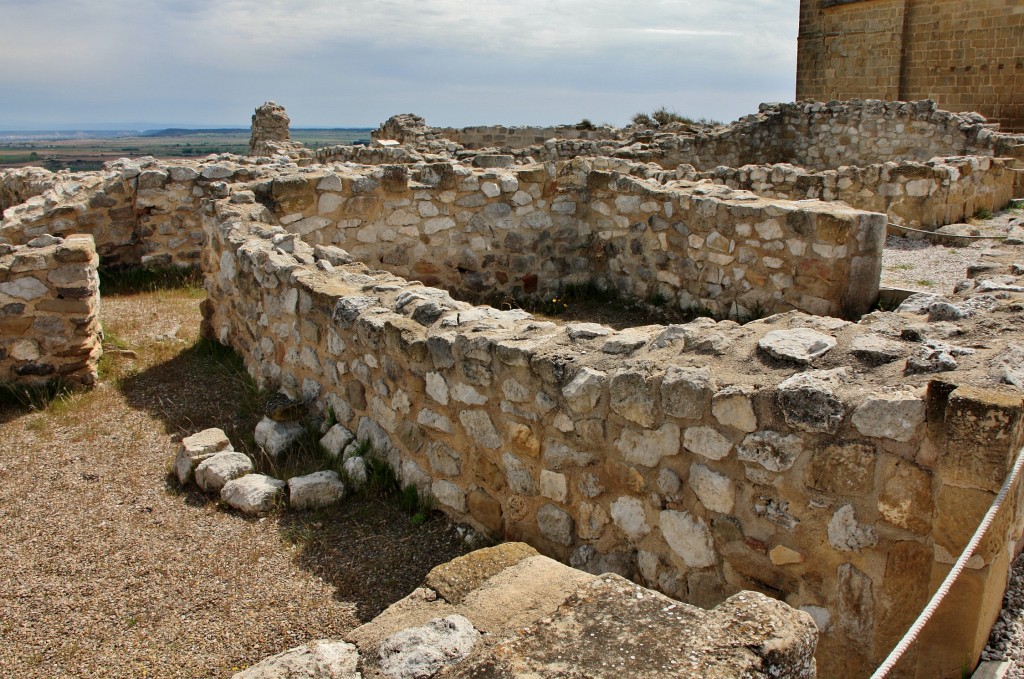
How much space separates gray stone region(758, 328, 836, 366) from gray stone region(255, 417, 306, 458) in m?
3.09

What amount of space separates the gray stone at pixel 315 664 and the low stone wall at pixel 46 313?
16.2ft

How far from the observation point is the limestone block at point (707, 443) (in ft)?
10.2

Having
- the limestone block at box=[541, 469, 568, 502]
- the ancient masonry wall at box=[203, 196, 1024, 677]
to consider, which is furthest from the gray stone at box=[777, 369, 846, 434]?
the limestone block at box=[541, 469, 568, 502]

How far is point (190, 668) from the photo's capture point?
129 inches

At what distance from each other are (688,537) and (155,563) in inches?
101

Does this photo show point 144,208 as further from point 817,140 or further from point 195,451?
point 817,140

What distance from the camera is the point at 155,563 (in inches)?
158

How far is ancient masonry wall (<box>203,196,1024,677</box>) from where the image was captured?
2.60m

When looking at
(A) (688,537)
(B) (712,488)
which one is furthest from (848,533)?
(A) (688,537)

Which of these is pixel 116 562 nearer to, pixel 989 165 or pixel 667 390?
pixel 667 390

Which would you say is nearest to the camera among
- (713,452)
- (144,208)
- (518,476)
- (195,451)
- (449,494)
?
(713,452)

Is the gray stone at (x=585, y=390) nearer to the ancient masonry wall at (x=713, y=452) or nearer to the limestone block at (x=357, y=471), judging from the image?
the ancient masonry wall at (x=713, y=452)

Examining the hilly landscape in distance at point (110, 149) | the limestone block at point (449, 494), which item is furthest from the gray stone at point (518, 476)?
the hilly landscape in distance at point (110, 149)

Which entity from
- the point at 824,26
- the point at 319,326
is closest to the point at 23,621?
the point at 319,326
